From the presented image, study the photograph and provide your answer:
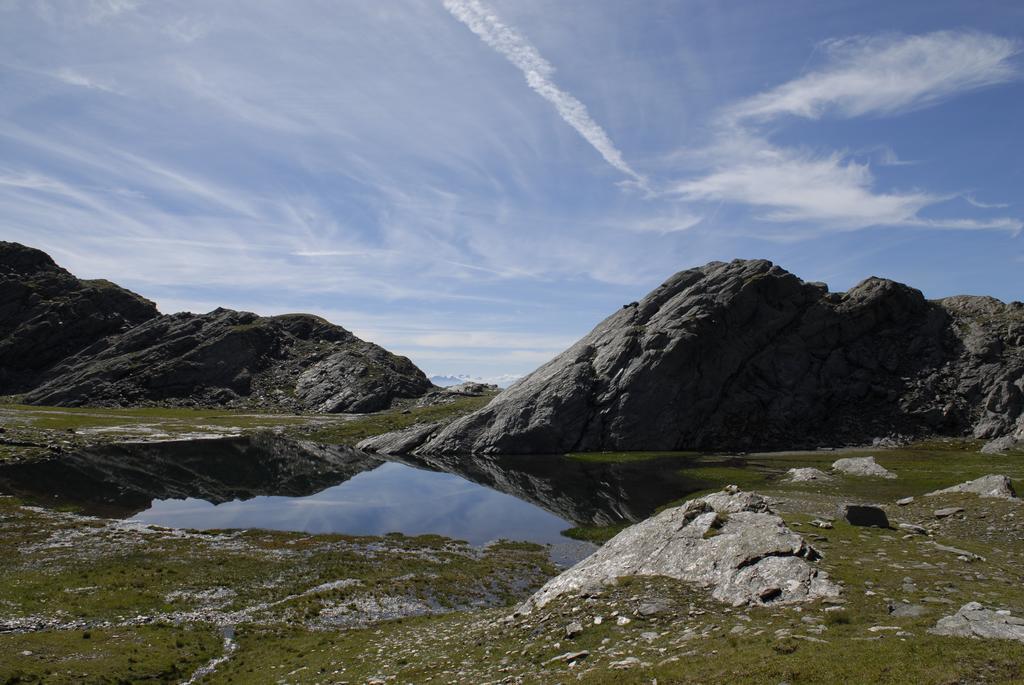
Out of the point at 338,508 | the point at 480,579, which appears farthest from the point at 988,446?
the point at 338,508

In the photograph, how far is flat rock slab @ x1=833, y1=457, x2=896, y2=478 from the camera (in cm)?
7225

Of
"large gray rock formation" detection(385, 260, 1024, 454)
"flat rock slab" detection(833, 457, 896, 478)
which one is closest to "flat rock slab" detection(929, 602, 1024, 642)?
"flat rock slab" detection(833, 457, 896, 478)

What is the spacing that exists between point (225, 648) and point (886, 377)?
477ft

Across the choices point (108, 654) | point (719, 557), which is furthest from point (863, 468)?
point (108, 654)

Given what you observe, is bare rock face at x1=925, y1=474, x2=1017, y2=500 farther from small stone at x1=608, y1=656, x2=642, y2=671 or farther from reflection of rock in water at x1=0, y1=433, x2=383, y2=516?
reflection of rock in water at x1=0, y1=433, x2=383, y2=516

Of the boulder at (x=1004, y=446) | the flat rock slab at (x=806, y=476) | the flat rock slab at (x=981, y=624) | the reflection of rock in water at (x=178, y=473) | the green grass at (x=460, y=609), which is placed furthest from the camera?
the boulder at (x=1004, y=446)

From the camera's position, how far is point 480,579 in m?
44.3

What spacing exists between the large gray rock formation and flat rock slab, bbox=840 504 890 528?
309ft

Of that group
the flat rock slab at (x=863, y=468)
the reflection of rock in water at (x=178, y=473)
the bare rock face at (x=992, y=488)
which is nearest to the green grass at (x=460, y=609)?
the bare rock face at (x=992, y=488)

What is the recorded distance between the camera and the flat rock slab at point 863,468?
72.2 m

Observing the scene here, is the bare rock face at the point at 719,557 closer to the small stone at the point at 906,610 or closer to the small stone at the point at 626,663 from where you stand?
the small stone at the point at 906,610

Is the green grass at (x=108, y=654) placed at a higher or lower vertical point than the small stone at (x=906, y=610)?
lower

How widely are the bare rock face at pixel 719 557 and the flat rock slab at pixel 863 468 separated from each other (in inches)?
1957

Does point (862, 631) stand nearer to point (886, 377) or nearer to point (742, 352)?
point (742, 352)
